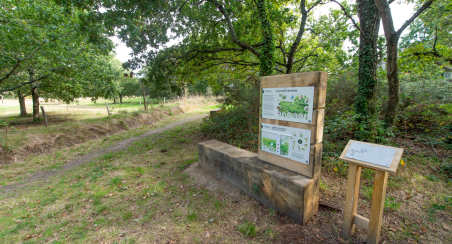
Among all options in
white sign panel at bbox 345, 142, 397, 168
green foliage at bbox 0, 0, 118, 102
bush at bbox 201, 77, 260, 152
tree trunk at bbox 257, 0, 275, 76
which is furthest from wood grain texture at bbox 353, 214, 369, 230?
green foliage at bbox 0, 0, 118, 102

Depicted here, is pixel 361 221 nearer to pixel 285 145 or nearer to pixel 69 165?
pixel 285 145

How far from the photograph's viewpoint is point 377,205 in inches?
87.0

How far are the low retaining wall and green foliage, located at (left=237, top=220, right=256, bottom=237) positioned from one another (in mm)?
563

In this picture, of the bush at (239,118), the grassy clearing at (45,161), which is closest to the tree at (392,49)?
the bush at (239,118)

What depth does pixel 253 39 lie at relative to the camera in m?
9.73

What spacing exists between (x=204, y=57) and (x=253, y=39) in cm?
284

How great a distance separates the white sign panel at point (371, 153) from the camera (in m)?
2.10

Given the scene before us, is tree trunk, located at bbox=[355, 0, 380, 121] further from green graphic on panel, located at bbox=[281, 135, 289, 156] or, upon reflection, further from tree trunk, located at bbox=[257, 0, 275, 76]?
green graphic on panel, located at bbox=[281, 135, 289, 156]

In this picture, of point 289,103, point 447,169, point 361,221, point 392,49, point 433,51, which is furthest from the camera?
point 433,51

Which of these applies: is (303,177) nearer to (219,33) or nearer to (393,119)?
(393,119)

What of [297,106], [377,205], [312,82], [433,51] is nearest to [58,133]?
[297,106]

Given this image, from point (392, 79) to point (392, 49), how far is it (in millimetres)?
803

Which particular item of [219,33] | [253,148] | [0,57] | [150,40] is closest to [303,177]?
[253,148]

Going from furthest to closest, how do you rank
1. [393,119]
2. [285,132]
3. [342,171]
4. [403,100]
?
1. [403,100]
2. [393,119]
3. [342,171]
4. [285,132]
